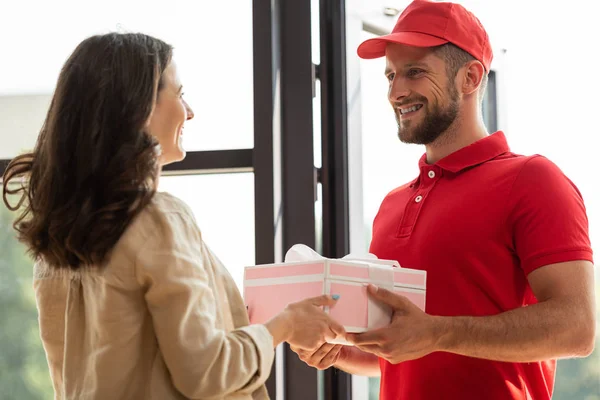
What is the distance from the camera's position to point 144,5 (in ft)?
8.73

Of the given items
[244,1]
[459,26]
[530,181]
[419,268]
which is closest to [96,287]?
[419,268]

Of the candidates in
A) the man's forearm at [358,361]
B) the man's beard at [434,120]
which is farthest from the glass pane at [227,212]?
the man's beard at [434,120]

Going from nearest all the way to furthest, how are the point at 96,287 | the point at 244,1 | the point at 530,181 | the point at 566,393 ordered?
the point at 96,287 → the point at 530,181 → the point at 566,393 → the point at 244,1

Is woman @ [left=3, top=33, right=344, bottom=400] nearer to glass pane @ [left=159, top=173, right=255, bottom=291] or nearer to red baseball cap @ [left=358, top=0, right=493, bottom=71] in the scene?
red baseball cap @ [left=358, top=0, right=493, bottom=71]

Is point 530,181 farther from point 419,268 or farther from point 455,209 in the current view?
→ point 419,268

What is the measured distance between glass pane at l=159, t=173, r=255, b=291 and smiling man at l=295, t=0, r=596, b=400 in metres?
0.58

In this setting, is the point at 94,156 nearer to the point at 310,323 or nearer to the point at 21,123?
the point at 310,323

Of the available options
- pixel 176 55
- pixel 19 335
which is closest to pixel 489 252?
pixel 176 55

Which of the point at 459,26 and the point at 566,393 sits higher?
the point at 459,26

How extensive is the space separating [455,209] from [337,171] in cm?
73

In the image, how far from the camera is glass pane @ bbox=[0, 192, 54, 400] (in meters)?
2.63

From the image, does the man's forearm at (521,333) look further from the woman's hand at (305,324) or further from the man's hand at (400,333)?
the woman's hand at (305,324)

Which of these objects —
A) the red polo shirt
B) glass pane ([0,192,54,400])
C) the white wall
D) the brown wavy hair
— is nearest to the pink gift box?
the red polo shirt

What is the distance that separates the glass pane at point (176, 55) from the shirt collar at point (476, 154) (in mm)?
787
